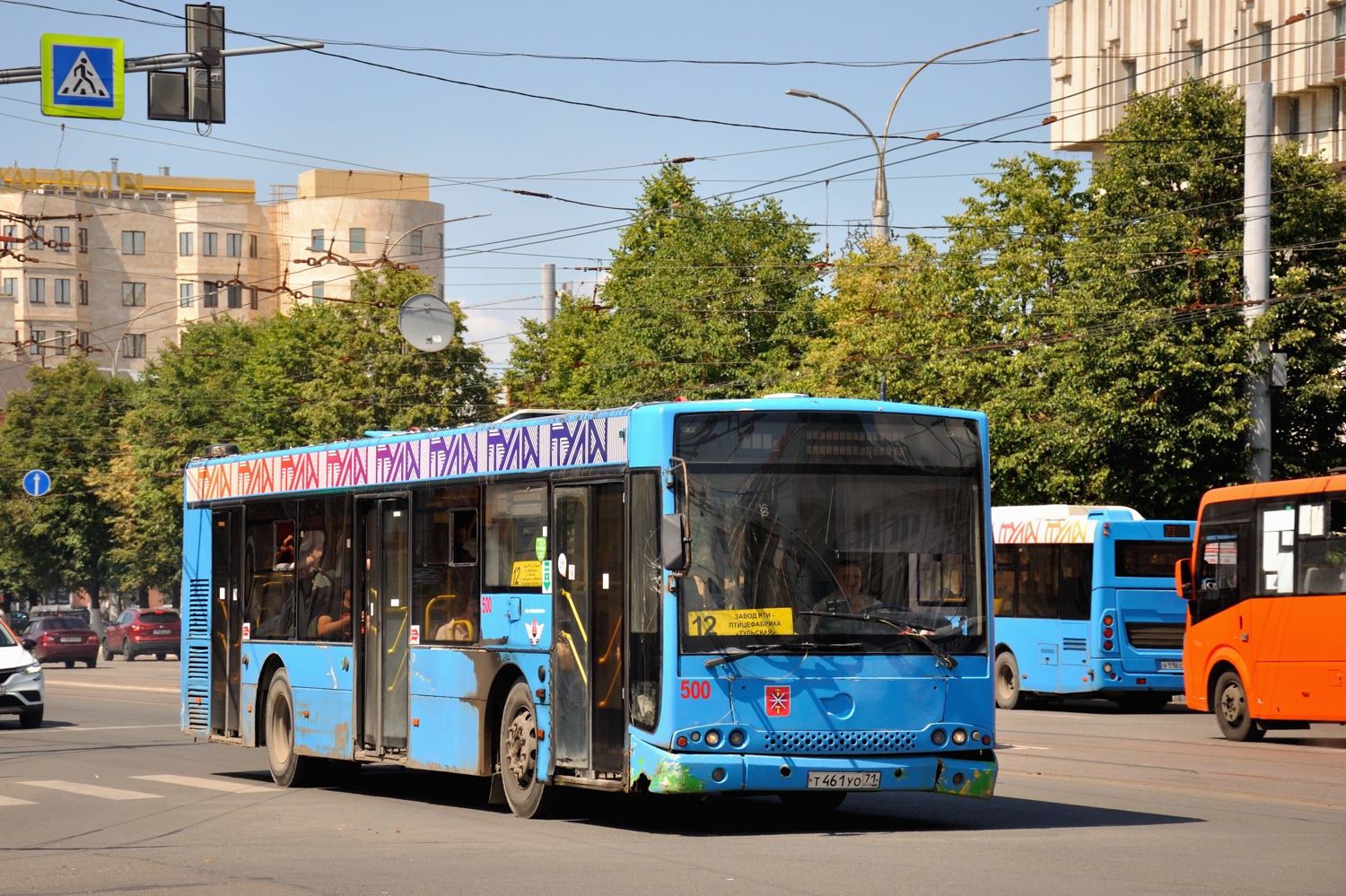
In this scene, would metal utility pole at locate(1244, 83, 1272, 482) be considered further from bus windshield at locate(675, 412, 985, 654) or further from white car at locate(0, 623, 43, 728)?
bus windshield at locate(675, 412, 985, 654)

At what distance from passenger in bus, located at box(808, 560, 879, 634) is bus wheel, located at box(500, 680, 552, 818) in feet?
7.36

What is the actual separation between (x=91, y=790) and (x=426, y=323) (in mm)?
20134

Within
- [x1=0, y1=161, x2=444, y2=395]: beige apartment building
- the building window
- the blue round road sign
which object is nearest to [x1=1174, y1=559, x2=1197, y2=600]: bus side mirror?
the blue round road sign

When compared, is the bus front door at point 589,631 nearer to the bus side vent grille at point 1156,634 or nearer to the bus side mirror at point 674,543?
the bus side mirror at point 674,543

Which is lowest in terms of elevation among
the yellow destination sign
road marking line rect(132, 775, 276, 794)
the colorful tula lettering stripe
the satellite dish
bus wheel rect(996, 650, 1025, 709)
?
bus wheel rect(996, 650, 1025, 709)

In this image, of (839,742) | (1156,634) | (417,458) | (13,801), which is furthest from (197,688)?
(1156,634)

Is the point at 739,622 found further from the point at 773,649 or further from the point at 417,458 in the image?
the point at 417,458

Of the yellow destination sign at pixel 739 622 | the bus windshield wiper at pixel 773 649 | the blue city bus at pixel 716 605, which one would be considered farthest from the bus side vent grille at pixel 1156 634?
the yellow destination sign at pixel 739 622

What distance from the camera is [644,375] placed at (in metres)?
50.3

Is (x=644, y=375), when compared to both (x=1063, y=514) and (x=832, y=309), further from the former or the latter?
(x=1063, y=514)

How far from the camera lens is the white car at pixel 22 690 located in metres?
26.3

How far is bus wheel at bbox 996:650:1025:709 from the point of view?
101ft

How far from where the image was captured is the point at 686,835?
41.0ft

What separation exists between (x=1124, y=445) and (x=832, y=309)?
15200mm
